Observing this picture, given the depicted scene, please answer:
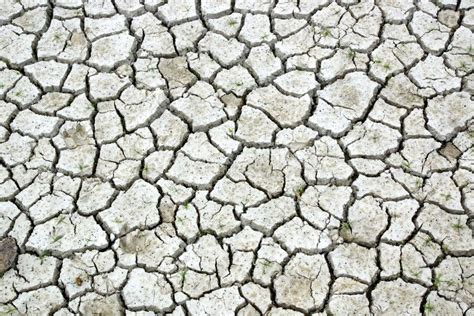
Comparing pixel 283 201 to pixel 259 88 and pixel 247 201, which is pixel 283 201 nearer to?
pixel 247 201

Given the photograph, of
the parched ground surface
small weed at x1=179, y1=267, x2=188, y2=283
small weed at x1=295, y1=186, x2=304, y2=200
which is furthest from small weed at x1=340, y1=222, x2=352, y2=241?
small weed at x1=179, y1=267, x2=188, y2=283

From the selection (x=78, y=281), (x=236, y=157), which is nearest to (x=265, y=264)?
(x=236, y=157)

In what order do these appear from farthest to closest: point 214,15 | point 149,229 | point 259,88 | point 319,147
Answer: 1. point 214,15
2. point 259,88
3. point 319,147
4. point 149,229

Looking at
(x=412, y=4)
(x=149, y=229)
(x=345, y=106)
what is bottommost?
(x=149, y=229)

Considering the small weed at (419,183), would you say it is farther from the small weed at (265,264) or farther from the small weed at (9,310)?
the small weed at (9,310)

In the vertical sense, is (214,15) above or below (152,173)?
above

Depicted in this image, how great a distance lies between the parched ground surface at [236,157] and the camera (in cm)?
342

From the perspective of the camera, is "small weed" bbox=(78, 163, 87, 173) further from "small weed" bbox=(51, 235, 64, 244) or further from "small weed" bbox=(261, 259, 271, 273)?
"small weed" bbox=(261, 259, 271, 273)

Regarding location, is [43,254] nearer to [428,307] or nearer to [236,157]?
[236,157]

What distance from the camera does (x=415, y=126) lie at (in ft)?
13.1

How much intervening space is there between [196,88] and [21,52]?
110 cm

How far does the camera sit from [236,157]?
12.7ft

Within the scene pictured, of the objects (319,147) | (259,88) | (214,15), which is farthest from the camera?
(214,15)

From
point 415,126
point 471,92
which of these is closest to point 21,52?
point 415,126
